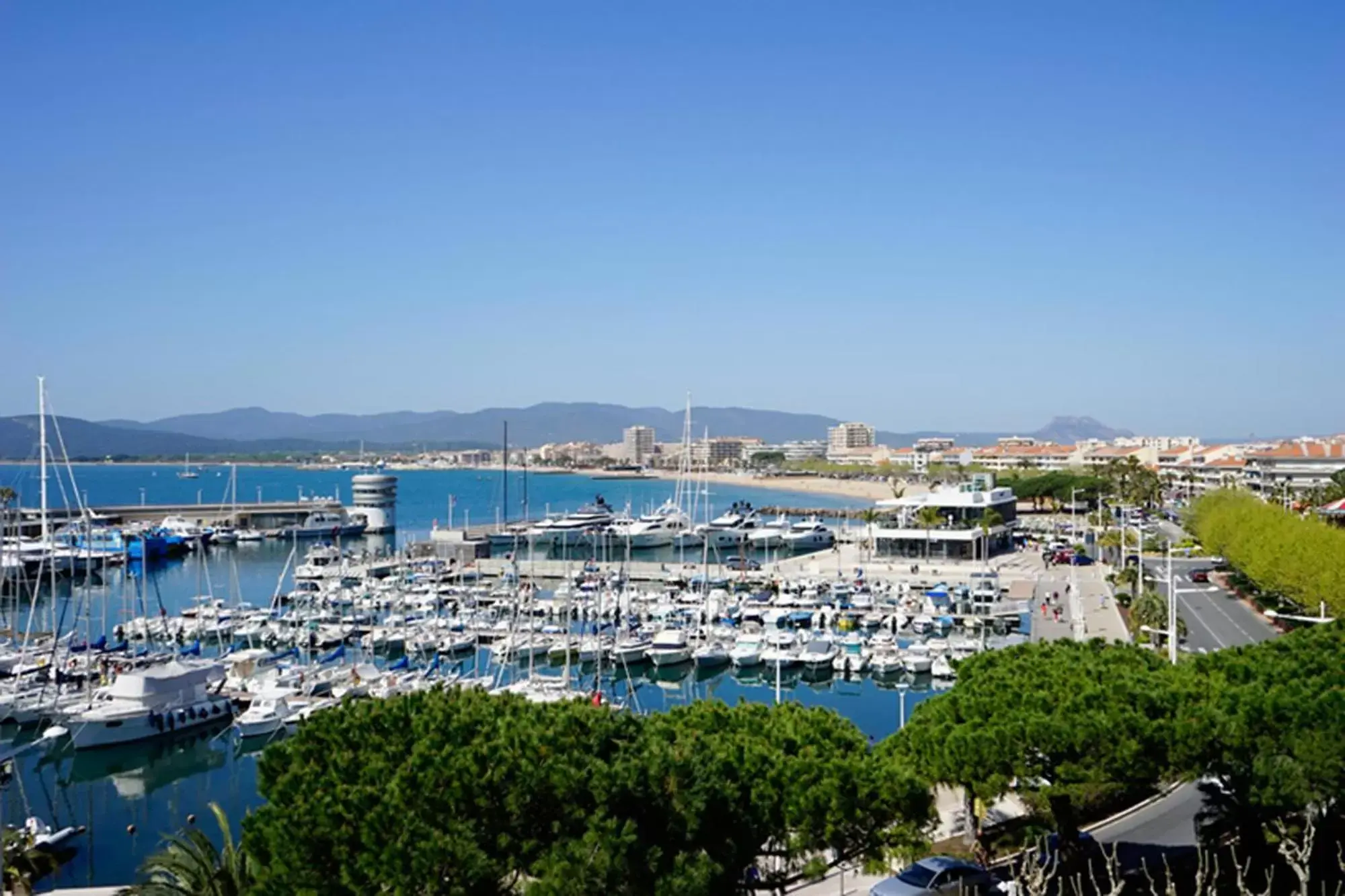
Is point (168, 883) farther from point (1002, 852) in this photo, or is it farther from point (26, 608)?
point (26, 608)

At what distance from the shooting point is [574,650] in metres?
40.2

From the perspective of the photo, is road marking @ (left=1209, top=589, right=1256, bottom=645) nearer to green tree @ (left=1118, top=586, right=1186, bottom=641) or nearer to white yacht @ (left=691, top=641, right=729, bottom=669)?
green tree @ (left=1118, top=586, right=1186, bottom=641)

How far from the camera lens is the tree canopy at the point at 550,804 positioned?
398 inches

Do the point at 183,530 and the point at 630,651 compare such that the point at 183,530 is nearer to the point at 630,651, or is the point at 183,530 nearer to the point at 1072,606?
the point at 630,651

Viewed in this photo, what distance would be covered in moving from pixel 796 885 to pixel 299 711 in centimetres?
1894

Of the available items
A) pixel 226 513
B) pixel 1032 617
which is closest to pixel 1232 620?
pixel 1032 617

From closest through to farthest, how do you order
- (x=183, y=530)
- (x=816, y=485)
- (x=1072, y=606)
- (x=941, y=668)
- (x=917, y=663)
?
(x=941, y=668) → (x=917, y=663) → (x=1072, y=606) → (x=183, y=530) → (x=816, y=485)

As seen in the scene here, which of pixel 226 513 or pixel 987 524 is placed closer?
pixel 987 524

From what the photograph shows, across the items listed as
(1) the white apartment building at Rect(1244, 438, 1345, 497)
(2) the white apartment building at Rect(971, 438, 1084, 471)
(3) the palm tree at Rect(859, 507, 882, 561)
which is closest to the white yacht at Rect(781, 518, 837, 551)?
(3) the palm tree at Rect(859, 507, 882, 561)

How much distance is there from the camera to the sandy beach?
488ft

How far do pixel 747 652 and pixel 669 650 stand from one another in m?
2.73

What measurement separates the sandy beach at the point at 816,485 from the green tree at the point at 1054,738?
12312 centimetres

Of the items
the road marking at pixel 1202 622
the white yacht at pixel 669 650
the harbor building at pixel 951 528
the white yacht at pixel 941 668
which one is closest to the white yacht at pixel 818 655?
the white yacht at pixel 941 668

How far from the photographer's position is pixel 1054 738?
41.6 feet
